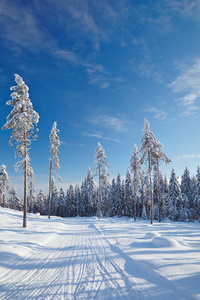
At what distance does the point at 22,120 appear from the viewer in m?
14.5

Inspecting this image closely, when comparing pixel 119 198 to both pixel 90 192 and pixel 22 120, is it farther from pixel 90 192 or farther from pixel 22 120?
pixel 22 120

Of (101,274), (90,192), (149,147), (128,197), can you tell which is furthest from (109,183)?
(101,274)

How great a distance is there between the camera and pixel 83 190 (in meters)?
57.0

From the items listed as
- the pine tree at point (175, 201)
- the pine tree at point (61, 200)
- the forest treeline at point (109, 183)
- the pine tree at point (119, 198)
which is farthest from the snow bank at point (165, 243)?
the pine tree at point (61, 200)

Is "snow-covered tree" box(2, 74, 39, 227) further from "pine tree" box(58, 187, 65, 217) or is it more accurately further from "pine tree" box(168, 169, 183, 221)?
"pine tree" box(58, 187, 65, 217)

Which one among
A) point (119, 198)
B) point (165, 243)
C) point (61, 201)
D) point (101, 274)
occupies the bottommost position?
point (61, 201)

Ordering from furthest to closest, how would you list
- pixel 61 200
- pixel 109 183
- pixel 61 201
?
pixel 61 200, pixel 61 201, pixel 109 183

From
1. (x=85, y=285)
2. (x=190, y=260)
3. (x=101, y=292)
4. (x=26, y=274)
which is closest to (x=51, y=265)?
(x=26, y=274)

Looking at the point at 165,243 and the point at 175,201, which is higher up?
the point at 165,243

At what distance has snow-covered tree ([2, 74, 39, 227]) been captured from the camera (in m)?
14.4

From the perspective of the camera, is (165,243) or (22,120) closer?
(165,243)

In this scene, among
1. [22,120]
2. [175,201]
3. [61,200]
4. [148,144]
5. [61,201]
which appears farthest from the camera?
[61,200]

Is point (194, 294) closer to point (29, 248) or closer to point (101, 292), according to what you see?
point (101, 292)

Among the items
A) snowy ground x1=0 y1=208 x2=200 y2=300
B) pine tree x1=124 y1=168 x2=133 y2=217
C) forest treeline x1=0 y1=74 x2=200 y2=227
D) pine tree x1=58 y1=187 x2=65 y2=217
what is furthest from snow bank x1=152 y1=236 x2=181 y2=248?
pine tree x1=58 y1=187 x2=65 y2=217
